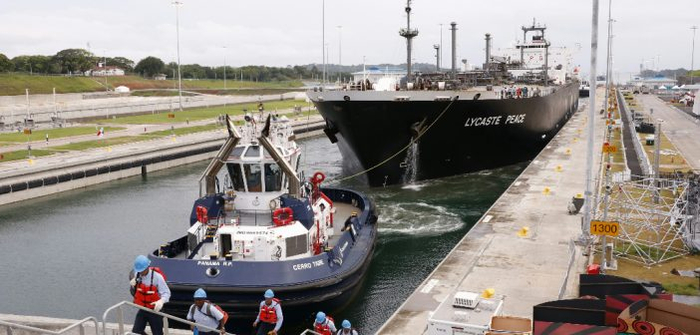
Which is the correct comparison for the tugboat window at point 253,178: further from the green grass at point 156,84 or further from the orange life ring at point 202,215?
the green grass at point 156,84

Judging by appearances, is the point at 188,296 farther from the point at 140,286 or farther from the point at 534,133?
the point at 534,133

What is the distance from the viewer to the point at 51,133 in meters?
61.4

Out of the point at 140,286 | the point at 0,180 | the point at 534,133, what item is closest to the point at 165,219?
the point at 0,180

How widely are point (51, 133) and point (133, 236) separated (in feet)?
Result: 125

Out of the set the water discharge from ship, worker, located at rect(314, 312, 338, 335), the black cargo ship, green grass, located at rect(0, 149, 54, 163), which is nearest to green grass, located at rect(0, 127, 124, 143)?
green grass, located at rect(0, 149, 54, 163)

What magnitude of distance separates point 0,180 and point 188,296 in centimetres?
2588

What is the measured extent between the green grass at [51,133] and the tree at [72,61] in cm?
7432

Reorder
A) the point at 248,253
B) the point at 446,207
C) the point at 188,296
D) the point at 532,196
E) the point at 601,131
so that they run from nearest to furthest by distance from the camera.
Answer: the point at 188,296
the point at 248,253
the point at 532,196
the point at 446,207
the point at 601,131

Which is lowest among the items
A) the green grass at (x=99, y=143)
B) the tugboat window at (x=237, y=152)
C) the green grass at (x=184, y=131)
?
the green grass at (x=99, y=143)

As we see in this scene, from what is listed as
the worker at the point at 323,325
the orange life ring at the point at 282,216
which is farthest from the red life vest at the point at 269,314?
the orange life ring at the point at 282,216

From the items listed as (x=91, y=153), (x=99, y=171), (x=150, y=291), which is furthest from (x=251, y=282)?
(x=91, y=153)

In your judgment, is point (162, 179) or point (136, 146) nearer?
point (162, 179)

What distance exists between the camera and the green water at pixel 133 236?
20422mm

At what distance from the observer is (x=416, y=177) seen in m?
39.4
